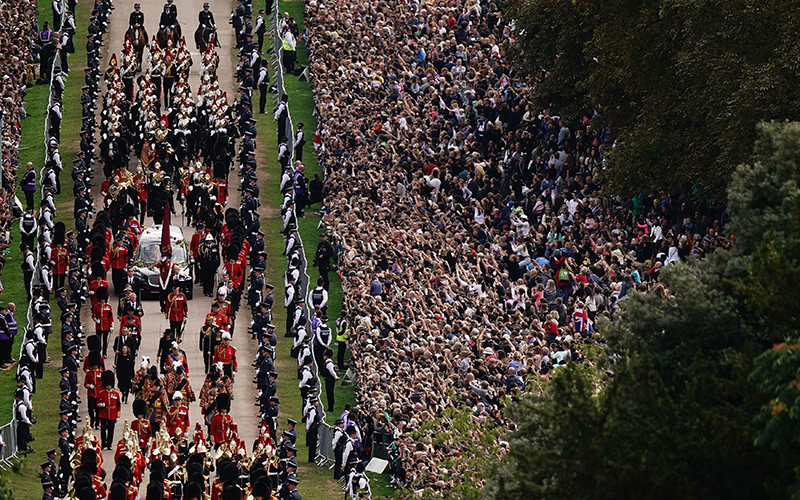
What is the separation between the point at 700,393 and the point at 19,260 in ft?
94.1

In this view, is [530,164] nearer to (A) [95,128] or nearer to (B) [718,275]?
(A) [95,128]

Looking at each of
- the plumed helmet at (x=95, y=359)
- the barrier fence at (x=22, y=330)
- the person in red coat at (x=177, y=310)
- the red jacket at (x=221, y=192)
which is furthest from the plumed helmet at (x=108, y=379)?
the red jacket at (x=221, y=192)

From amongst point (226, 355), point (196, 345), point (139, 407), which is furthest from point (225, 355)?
point (139, 407)

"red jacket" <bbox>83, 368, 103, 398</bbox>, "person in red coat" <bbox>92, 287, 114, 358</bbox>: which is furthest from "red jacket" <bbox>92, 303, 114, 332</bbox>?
"red jacket" <bbox>83, 368, 103, 398</bbox>

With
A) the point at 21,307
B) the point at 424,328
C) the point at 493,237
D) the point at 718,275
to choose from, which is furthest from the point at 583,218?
the point at 718,275

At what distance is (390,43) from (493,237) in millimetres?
13711

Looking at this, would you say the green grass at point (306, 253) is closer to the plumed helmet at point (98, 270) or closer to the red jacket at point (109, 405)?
the red jacket at point (109, 405)

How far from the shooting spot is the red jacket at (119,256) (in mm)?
42219

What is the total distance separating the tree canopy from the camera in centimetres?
1864

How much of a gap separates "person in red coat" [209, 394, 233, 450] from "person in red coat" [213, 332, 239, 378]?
3314 mm

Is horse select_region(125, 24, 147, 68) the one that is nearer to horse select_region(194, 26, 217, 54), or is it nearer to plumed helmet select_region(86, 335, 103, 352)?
horse select_region(194, 26, 217, 54)

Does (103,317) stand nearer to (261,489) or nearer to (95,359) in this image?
(95,359)

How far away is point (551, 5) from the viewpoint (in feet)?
145

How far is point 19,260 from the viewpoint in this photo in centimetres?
4528
